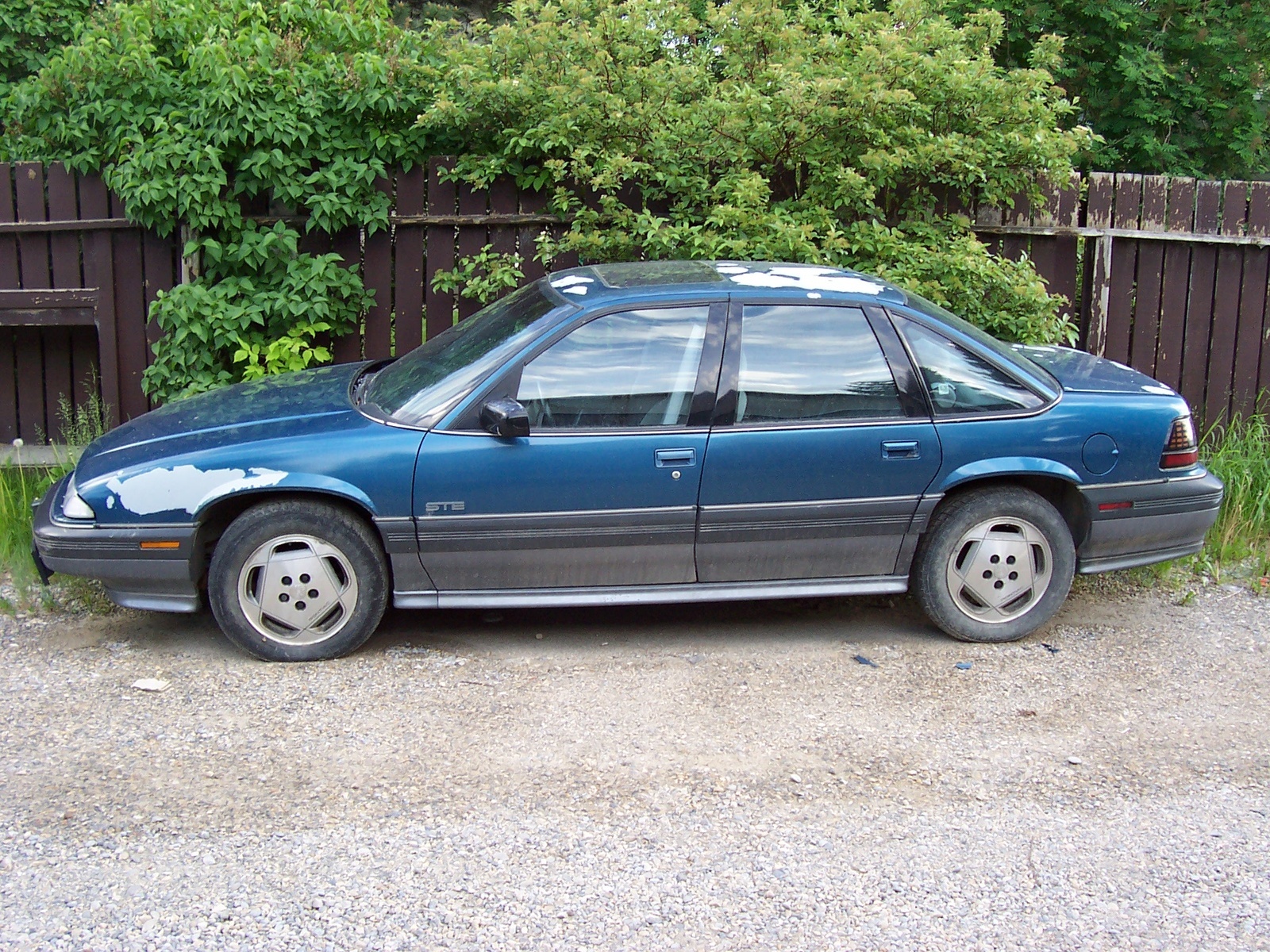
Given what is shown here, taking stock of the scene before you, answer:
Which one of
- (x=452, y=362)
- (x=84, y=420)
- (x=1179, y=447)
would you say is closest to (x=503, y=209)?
(x=452, y=362)

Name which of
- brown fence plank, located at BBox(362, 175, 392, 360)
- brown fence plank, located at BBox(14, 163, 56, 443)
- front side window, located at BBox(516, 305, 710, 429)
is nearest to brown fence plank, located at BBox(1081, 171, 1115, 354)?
front side window, located at BBox(516, 305, 710, 429)

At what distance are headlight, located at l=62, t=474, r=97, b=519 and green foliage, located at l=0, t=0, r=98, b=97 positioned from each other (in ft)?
19.2

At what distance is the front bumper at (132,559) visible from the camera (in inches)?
188

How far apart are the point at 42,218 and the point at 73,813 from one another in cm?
477

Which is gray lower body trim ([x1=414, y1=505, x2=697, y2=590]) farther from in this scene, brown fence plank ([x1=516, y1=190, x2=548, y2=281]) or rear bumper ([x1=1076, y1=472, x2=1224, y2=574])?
brown fence plank ([x1=516, y1=190, x2=548, y2=281])

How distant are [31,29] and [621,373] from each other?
23.2 feet

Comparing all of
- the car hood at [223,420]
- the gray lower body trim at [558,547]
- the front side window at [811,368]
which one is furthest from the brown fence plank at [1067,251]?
the car hood at [223,420]

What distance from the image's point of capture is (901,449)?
5.02 metres

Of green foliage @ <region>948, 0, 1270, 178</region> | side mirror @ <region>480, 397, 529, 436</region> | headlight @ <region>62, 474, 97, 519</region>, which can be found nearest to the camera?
side mirror @ <region>480, 397, 529, 436</region>

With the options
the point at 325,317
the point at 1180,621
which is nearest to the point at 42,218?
the point at 325,317

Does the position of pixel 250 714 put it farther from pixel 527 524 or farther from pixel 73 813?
pixel 527 524

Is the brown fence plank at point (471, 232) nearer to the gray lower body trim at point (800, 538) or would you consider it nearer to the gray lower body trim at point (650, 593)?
the gray lower body trim at point (650, 593)

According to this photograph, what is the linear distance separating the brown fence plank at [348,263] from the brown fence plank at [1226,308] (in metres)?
5.49

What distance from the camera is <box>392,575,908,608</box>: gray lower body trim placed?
4965 millimetres
